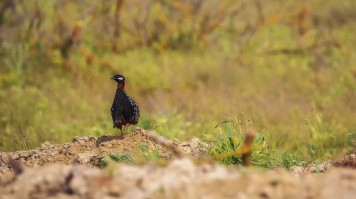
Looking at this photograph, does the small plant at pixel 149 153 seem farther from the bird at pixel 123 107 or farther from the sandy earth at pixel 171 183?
the sandy earth at pixel 171 183

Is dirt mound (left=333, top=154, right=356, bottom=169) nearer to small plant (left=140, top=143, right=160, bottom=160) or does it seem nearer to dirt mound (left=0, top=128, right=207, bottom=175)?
dirt mound (left=0, top=128, right=207, bottom=175)

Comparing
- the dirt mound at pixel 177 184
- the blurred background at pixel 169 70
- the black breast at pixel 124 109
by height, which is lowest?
the dirt mound at pixel 177 184

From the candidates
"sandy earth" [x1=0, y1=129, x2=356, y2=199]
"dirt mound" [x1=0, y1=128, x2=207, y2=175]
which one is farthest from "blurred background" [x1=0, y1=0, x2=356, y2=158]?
"sandy earth" [x1=0, y1=129, x2=356, y2=199]

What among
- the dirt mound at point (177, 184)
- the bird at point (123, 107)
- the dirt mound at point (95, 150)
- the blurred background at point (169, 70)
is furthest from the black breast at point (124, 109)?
the dirt mound at point (177, 184)

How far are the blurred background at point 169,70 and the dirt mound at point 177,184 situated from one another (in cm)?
369

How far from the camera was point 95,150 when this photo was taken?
6480 millimetres

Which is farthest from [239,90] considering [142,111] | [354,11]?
[354,11]

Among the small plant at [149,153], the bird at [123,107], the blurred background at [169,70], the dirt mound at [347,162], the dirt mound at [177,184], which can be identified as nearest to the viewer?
the dirt mound at [177,184]

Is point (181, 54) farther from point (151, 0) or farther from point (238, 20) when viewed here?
Answer: point (238, 20)

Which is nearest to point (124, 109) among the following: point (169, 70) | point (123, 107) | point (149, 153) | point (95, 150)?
point (123, 107)

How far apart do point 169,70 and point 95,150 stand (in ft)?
20.4

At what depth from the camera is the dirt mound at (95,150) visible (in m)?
6.39

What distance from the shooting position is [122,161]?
19.4 ft

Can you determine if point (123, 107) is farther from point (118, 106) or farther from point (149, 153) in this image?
point (149, 153)
